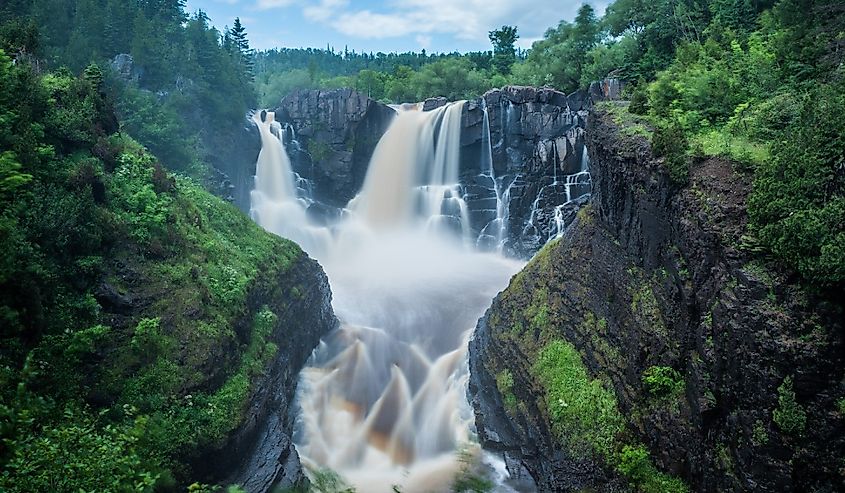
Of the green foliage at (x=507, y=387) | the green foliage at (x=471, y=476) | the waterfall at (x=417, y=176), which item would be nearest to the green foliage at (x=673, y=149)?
the green foliage at (x=507, y=387)

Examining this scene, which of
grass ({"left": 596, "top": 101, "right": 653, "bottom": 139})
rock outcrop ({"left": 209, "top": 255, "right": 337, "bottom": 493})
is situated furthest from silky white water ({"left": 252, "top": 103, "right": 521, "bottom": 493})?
grass ({"left": 596, "top": 101, "right": 653, "bottom": 139})

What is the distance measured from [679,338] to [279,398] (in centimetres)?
1171

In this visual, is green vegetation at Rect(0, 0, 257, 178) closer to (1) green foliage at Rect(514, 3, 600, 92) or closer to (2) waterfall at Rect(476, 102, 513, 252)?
(2) waterfall at Rect(476, 102, 513, 252)

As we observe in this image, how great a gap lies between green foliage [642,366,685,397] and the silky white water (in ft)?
21.2

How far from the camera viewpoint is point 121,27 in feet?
117

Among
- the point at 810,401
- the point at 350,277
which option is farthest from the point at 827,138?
the point at 350,277

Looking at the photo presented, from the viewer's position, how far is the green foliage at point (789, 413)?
8391 mm

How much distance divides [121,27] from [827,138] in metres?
41.5

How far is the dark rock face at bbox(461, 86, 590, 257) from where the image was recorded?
1150 inches

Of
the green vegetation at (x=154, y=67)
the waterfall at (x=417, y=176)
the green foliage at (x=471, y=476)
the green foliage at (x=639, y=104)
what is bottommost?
the green foliage at (x=471, y=476)

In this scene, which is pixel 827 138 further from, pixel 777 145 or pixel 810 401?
pixel 810 401

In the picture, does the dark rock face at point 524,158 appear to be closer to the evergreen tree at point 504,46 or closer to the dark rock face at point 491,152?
the dark rock face at point 491,152

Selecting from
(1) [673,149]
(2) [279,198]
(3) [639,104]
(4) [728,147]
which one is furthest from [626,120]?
(2) [279,198]

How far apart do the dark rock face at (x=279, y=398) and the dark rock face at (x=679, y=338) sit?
21.0ft
